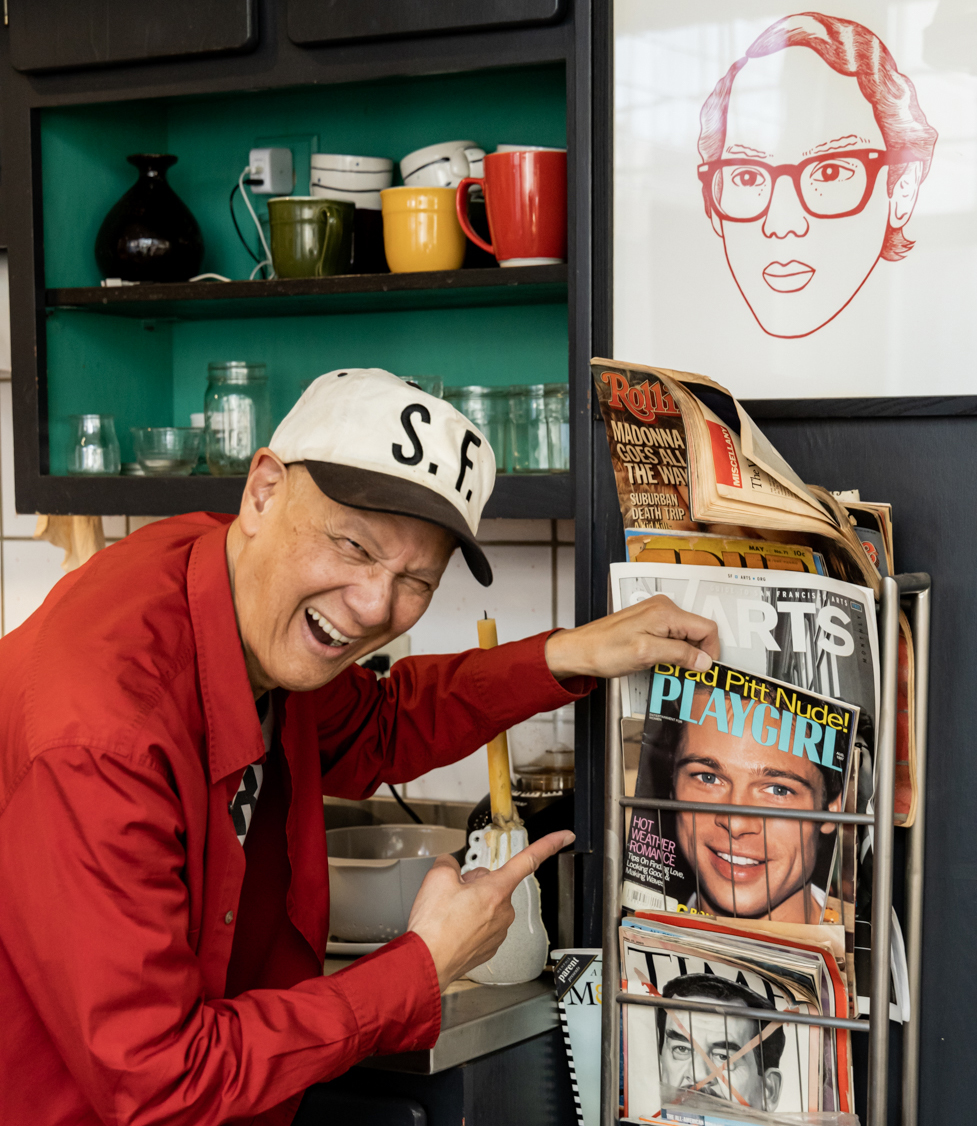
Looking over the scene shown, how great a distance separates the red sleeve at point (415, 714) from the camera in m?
1.29

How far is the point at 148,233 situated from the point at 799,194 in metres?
0.91

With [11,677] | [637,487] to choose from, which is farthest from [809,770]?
[11,677]

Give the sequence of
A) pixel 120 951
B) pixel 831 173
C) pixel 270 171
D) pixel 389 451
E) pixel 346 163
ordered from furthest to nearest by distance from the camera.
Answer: pixel 270 171 → pixel 346 163 → pixel 831 173 → pixel 389 451 → pixel 120 951

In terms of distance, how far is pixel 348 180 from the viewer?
1.59 meters

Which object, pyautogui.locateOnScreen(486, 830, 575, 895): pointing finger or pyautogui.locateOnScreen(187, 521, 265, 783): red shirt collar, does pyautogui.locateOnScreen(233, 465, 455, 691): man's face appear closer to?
pyautogui.locateOnScreen(187, 521, 265, 783): red shirt collar

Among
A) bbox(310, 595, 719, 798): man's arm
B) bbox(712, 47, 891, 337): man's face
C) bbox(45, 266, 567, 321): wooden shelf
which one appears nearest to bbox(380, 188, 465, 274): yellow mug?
bbox(45, 266, 567, 321): wooden shelf

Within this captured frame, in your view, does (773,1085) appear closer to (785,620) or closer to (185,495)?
(785,620)

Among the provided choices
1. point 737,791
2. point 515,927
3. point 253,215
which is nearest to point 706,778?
point 737,791

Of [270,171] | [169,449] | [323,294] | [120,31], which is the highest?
[120,31]

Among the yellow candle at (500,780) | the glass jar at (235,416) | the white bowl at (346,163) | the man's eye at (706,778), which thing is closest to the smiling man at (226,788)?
the man's eye at (706,778)

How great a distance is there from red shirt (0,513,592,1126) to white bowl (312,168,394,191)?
26.6 inches

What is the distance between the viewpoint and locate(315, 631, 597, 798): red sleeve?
1.29 metres

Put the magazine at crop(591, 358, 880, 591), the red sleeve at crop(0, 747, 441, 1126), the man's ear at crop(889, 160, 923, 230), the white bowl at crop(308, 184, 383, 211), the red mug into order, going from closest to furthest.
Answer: the red sleeve at crop(0, 747, 441, 1126) < the magazine at crop(591, 358, 880, 591) < the man's ear at crop(889, 160, 923, 230) < the red mug < the white bowl at crop(308, 184, 383, 211)

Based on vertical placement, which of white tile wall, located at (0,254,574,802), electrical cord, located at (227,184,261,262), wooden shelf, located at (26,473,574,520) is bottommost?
white tile wall, located at (0,254,574,802)
